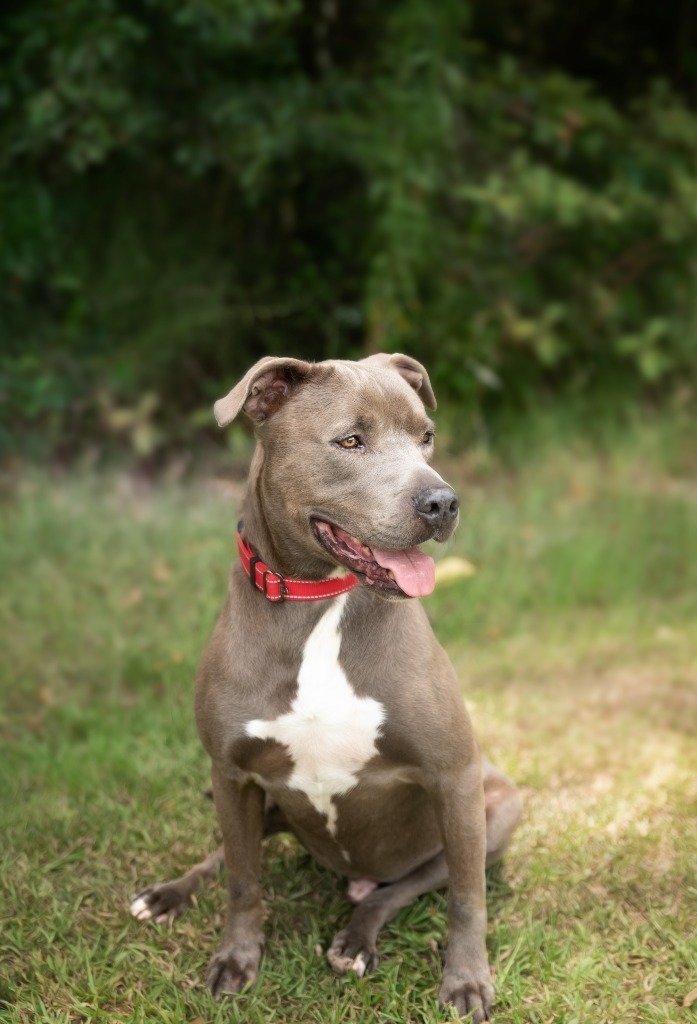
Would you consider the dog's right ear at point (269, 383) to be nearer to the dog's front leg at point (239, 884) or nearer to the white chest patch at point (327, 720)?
the white chest patch at point (327, 720)

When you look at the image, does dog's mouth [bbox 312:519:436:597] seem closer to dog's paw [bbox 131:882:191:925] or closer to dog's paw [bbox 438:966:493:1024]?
dog's paw [bbox 438:966:493:1024]

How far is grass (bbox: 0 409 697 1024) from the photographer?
9.86 ft

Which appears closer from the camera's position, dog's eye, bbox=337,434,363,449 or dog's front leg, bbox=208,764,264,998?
dog's eye, bbox=337,434,363,449

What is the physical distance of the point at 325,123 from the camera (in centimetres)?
664

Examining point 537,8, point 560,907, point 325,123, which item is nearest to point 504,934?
point 560,907

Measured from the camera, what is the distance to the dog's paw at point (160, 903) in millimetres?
3230

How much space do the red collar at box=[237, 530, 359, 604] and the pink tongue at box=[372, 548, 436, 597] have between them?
159 mm

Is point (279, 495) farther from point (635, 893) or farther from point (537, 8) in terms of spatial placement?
point (537, 8)

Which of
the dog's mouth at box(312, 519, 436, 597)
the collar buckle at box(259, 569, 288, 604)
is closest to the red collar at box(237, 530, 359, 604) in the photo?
the collar buckle at box(259, 569, 288, 604)

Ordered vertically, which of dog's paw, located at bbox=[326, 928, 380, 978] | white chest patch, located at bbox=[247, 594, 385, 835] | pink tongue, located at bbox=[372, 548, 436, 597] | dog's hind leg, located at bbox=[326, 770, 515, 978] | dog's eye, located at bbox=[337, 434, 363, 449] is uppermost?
dog's eye, located at bbox=[337, 434, 363, 449]

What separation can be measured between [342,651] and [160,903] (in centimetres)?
105

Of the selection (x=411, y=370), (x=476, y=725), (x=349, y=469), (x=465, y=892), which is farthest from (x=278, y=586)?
(x=476, y=725)

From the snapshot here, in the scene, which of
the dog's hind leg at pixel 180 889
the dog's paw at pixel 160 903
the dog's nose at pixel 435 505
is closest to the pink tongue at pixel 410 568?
the dog's nose at pixel 435 505

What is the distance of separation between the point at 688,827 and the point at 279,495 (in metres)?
1.91
